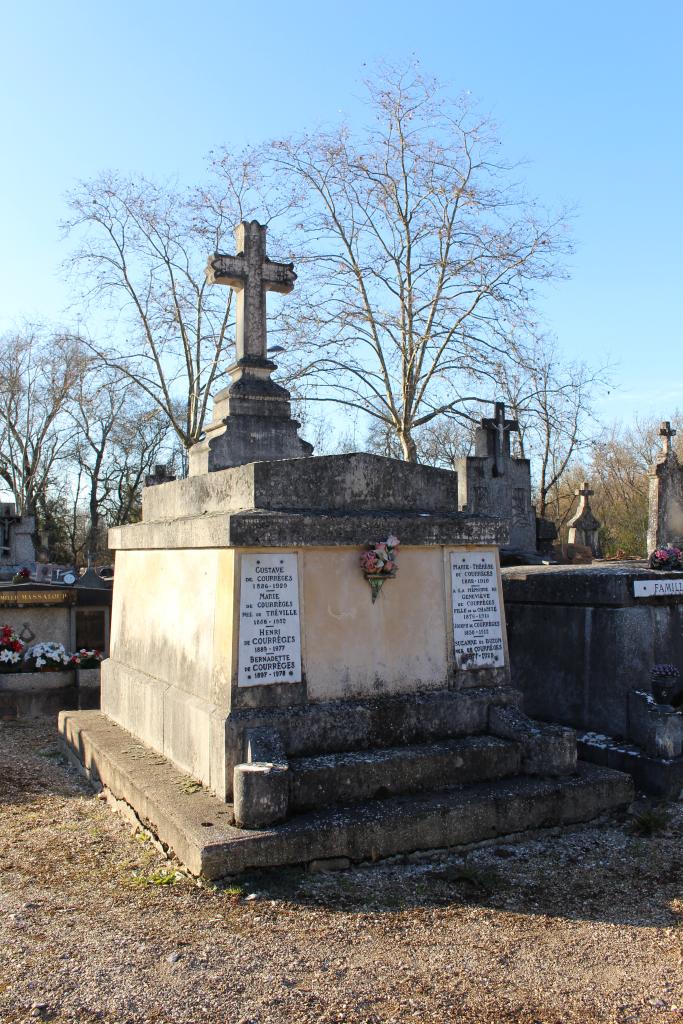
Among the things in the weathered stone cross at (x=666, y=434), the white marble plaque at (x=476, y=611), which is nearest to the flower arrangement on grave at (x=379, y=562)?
the white marble plaque at (x=476, y=611)

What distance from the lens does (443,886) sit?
159 inches

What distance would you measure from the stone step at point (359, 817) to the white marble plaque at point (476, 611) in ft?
2.86

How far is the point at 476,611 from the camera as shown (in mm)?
5652

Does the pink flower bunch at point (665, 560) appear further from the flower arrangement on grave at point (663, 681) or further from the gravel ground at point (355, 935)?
the gravel ground at point (355, 935)

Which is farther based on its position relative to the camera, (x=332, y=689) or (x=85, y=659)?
(x=85, y=659)

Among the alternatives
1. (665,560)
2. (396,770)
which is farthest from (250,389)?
(665,560)

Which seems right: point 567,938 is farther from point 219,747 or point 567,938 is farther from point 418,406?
point 418,406

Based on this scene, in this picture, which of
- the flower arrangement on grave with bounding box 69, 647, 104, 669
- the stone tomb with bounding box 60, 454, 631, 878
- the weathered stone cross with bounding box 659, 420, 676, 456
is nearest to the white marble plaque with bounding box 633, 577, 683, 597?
the stone tomb with bounding box 60, 454, 631, 878

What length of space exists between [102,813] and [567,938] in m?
3.09

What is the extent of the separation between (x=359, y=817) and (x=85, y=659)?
537 centimetres

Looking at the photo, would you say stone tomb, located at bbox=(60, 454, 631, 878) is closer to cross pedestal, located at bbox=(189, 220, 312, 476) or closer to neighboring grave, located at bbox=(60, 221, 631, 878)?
neighboring grave, located at bbox=(60, 221, 631, 878)

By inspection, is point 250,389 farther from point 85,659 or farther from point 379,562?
point 85,659

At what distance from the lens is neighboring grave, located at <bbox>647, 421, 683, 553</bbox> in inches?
512

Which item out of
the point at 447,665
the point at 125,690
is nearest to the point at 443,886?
the point at 447,665
